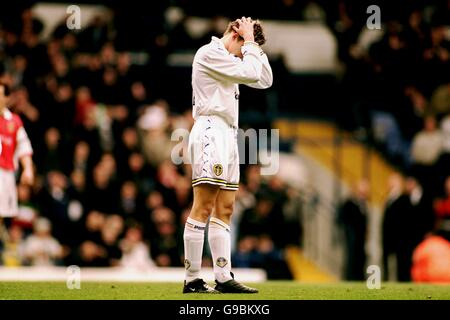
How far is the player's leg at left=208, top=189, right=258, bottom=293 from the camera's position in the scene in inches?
449

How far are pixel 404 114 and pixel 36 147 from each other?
7578 millimetres

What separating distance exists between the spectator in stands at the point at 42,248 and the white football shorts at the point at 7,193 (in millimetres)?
4799

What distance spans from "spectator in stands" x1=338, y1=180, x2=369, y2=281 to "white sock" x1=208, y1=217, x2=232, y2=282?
889 cm

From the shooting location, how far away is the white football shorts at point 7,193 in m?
13.2

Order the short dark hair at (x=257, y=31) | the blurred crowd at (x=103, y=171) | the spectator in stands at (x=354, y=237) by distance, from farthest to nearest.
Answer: the spectator in stands at (x=354, y=237)
the blurred crowd at (x=103, y=171)
the short dark hair at (x=257, y=31)

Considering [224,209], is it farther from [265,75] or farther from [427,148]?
[427,148]

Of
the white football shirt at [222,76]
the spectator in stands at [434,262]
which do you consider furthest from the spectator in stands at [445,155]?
the white football shirt at [222,76]

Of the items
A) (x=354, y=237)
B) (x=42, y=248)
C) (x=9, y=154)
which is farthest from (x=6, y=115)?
(x=354, y=237)

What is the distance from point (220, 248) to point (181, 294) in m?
0.58

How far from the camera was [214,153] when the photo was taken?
1122 centimetres

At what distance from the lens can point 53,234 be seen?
18.5 meters

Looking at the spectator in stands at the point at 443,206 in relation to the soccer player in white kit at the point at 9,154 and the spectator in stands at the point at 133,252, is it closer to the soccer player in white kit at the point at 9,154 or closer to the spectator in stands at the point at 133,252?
the spectator in stands at the point at 133,252
